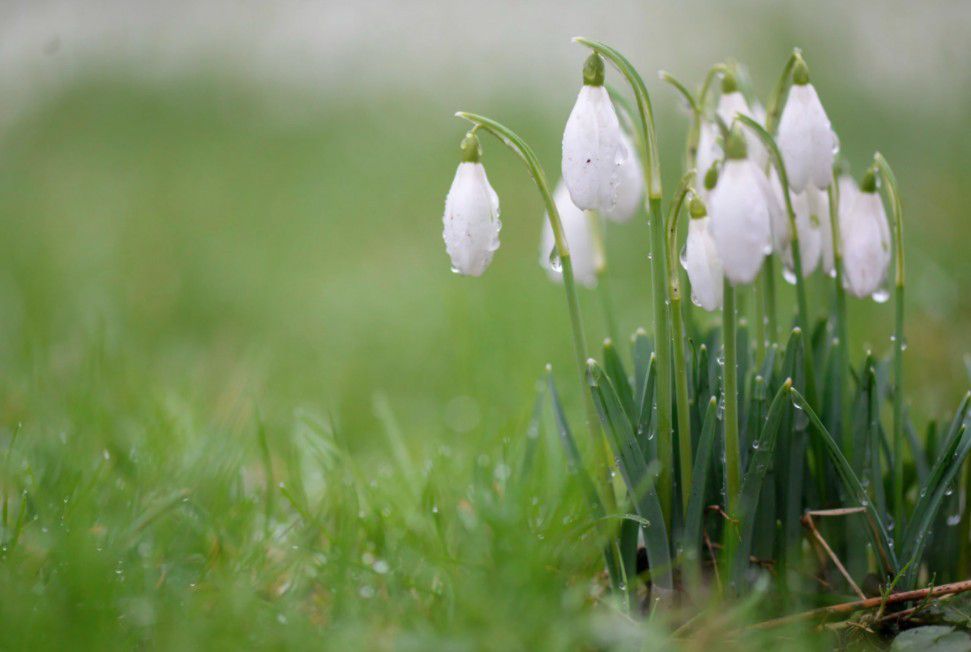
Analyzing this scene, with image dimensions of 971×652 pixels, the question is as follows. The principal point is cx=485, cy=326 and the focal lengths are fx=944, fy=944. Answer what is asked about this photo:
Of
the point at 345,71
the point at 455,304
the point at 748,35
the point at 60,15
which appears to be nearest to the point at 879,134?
the point at 748,35

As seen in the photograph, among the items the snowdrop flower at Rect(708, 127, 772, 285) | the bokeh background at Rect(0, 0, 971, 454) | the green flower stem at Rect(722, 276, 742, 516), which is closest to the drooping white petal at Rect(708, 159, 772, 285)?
the snowdrop flower at Rect(708, 127, 772, 285)

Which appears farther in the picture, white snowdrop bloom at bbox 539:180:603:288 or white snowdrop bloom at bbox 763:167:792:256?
white snowdrop bloom at bbox 539:180:603:288

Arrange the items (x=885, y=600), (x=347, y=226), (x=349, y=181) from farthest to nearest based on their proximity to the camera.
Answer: (x=349, y=181)
(x=347, y=226)
(x=885, y=600)

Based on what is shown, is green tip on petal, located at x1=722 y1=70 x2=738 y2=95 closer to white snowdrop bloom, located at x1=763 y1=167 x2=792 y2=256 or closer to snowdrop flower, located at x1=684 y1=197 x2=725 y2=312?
white snowdrop bloom, located at x1=763 y1=167 x2=792 y2=256

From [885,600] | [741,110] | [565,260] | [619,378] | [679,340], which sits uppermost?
[741,110]

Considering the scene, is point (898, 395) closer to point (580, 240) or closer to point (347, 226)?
point (580, 240)

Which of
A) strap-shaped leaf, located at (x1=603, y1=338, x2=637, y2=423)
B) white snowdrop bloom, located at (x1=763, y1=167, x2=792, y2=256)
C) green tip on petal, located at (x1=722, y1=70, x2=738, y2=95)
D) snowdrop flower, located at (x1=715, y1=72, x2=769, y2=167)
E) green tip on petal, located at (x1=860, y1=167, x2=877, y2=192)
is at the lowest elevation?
strap-shaped leaf, located at (x1=603, y1=338, x2=637, y2=423)

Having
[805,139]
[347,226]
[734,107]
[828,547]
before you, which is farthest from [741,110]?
[347,226]
